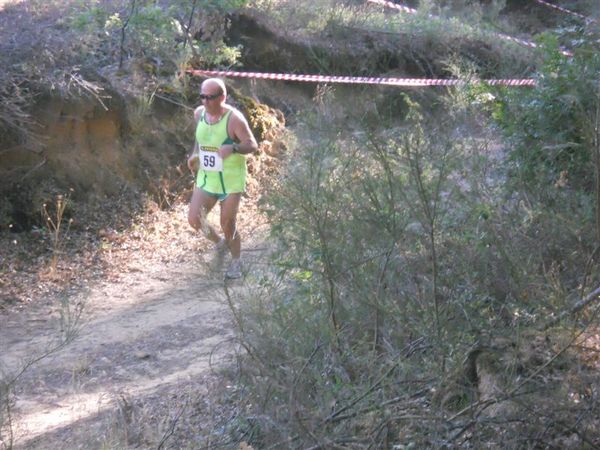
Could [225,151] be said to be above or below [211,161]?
above

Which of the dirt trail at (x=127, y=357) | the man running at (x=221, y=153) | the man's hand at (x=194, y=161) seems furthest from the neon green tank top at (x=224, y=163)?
the dirt trail at (x=127, y=357)

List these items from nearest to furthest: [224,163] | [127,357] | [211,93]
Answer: [127,357]
[211,93]
[224,163]

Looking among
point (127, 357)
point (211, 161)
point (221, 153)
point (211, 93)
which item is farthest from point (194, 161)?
point (127, 357)

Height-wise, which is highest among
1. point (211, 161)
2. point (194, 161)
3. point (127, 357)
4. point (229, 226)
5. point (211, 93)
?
point (211, 93)

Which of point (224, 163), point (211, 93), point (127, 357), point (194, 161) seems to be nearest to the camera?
point (127, 357)

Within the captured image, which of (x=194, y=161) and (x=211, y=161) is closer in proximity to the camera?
(x=211, y=161)

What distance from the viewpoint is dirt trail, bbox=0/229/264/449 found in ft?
16.7

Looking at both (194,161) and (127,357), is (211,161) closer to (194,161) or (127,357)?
(194,161)

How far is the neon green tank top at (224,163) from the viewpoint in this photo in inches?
307

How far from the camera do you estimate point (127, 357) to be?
677 centimetres

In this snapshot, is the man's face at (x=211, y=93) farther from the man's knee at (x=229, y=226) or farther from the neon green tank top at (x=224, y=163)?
the man's knee at (x=229, y=226)

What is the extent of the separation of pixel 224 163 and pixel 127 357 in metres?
1.99

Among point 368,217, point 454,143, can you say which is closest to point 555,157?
point 454,143

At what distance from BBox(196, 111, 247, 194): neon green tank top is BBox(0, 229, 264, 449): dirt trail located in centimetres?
102
